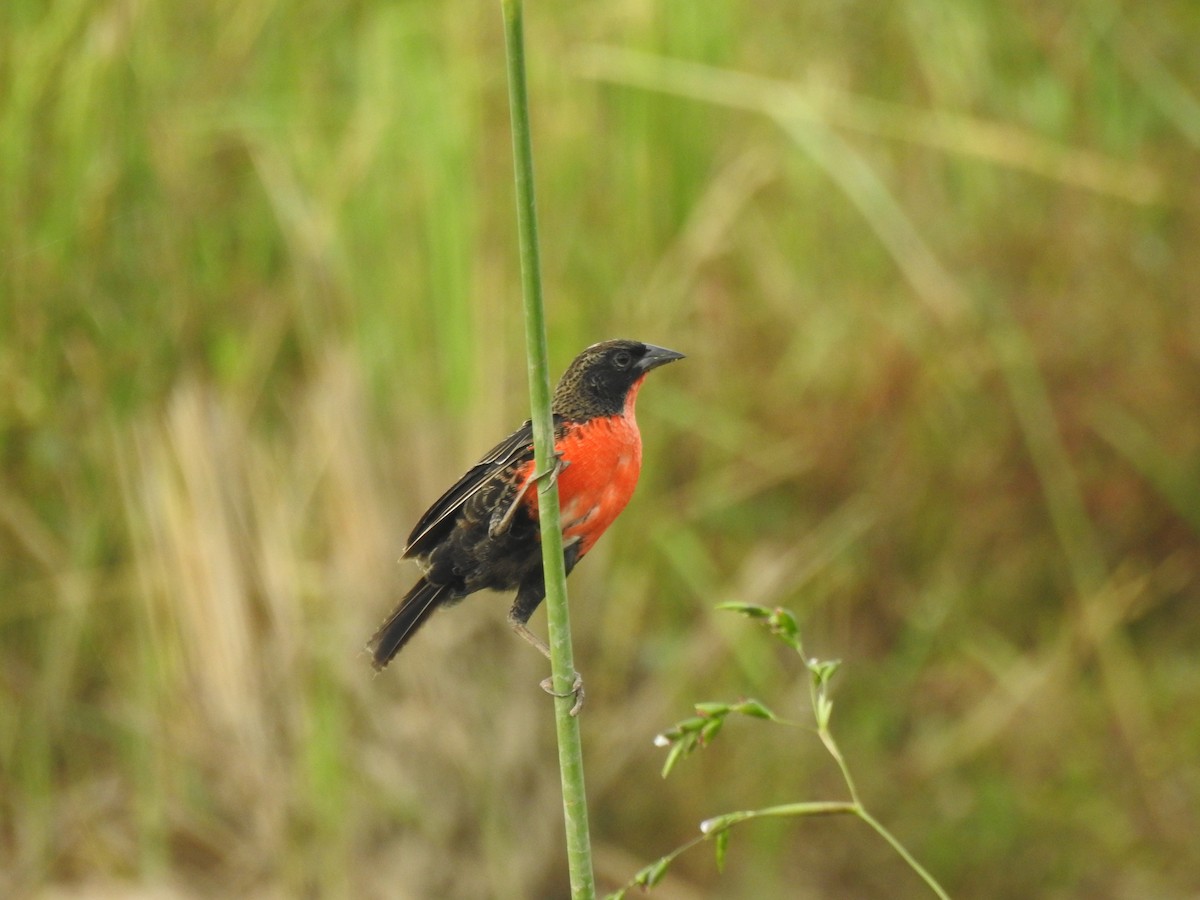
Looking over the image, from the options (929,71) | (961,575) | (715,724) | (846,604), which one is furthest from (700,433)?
(715,724)

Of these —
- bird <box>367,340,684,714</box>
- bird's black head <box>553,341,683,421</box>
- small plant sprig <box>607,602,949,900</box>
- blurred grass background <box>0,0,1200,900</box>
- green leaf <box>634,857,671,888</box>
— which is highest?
blurred grass background <box>0,0,1200,900</box>

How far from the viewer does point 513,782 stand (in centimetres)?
372

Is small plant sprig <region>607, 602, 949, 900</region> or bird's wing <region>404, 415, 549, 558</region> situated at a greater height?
bird's wing <region>404, 415, 549, 558</region>

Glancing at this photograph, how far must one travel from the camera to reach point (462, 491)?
5.55 feet

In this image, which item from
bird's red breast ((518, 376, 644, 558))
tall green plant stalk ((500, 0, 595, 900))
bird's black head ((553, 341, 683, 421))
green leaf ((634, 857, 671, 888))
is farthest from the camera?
bird's black head ((553, 341, 683, 421))

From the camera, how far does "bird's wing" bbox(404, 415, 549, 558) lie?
5.31 ft

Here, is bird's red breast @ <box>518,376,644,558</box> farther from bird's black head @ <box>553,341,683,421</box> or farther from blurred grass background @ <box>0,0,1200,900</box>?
blurred grass background @ <box>0,0,1200,900</box>

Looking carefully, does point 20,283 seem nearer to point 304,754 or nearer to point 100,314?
point 100,314

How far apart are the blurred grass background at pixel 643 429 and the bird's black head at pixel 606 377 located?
1491 millimetres

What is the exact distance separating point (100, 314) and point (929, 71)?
265 centimetres

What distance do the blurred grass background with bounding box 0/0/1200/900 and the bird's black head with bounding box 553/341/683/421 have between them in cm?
149

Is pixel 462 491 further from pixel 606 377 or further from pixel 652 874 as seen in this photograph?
pixel 652 874

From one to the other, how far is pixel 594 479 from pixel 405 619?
0.87 feet

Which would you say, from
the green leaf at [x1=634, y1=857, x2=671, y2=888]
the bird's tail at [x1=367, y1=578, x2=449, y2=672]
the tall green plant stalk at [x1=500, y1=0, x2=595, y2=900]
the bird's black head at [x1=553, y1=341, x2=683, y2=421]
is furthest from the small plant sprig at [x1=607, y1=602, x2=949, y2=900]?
the bird's black head at [x1=553, y1=341, x2=683, y2=421]
